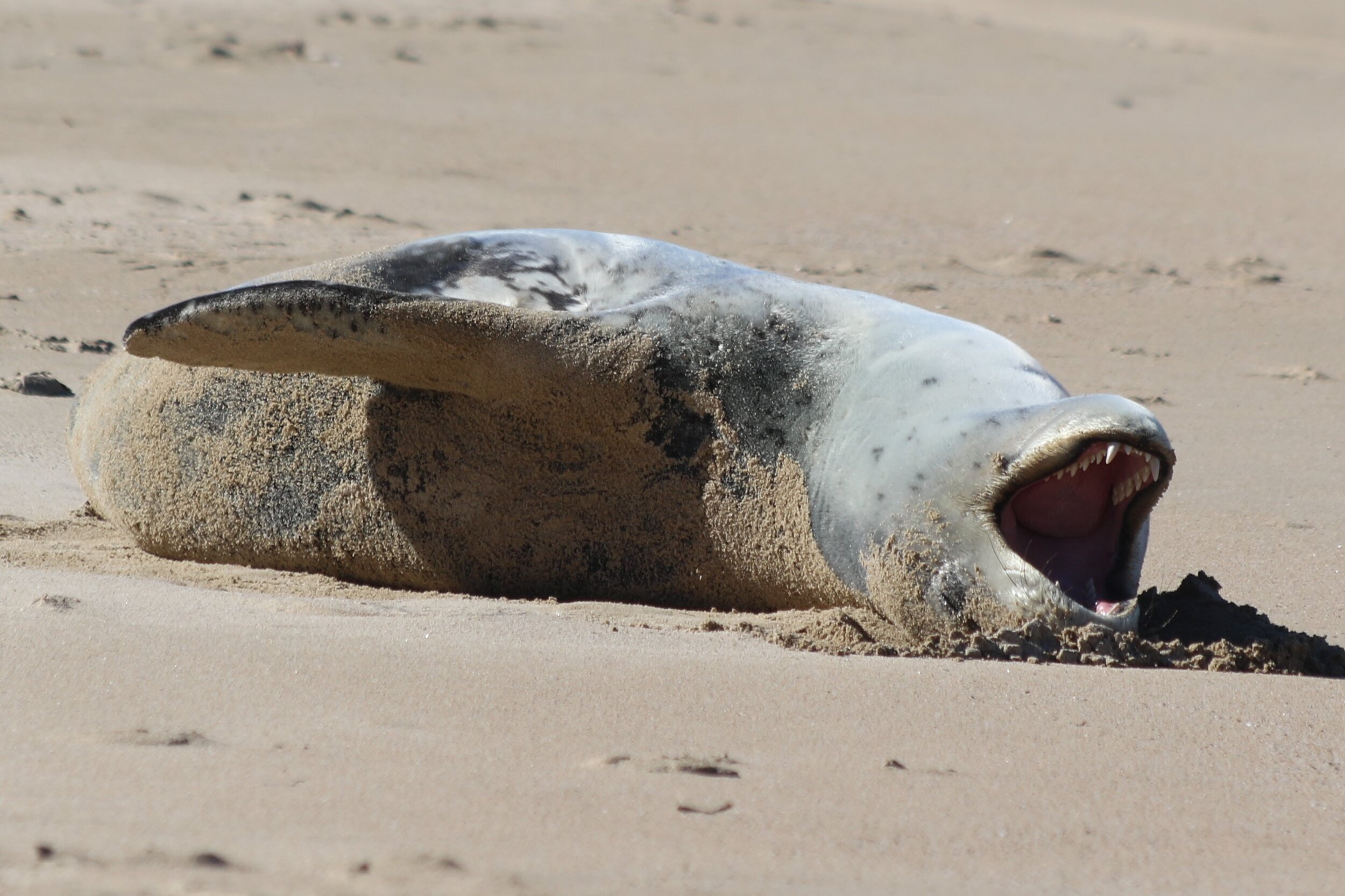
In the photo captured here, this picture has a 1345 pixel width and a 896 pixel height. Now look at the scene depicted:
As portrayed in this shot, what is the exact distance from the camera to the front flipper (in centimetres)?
351

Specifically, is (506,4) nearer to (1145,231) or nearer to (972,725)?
(1145,231)

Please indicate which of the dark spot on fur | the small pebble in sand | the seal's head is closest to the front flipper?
the dark spot on fur

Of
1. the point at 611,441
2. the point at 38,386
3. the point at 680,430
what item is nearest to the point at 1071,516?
the point at 680,430

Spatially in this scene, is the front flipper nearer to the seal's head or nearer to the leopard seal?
the leopard seal

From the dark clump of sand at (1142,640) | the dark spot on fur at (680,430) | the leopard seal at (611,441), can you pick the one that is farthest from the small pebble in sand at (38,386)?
the dark clump of sand at (1142,640)

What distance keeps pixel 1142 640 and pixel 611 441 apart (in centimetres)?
130

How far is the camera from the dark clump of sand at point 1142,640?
10.3ft

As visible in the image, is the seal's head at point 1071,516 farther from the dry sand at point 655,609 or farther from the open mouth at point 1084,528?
the dry sand at point 655,609

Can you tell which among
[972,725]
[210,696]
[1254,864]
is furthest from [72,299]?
[1254,864]

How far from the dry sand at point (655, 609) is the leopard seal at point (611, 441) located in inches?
6.8

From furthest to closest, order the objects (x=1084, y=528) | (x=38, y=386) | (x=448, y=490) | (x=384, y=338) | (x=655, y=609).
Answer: (x=38, y=386), (x=448, y=490), (x=655, y=609), (x=384, y=338), (x=1084, y=528)

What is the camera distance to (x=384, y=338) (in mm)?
3564

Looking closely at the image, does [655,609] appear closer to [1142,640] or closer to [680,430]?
[680,430]

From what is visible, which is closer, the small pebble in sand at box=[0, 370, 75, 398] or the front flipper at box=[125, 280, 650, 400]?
the front flipper at box=[125, 280, 650, 400]
